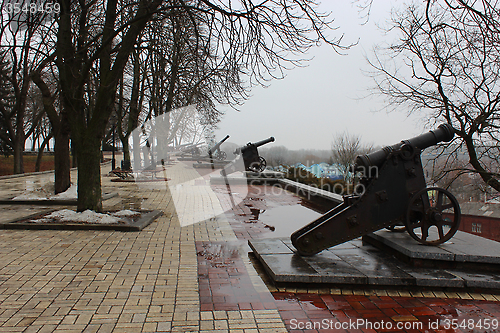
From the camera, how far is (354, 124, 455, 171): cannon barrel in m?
4.41

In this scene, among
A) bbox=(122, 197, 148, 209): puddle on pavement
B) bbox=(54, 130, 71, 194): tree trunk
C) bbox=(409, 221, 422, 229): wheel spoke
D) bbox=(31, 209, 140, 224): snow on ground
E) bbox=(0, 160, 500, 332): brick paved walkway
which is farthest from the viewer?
bbox=(54, 130, 71, 194): tree trunk

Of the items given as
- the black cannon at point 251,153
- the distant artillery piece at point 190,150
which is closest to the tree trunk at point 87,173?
the black cannon at point 251,153

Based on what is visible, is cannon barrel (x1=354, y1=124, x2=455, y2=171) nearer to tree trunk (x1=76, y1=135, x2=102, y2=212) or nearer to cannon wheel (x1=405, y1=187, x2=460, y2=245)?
cannon wheel (x1=405, y1=187, x2=460, y2=245)

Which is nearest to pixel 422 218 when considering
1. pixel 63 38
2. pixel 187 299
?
pixel 187 299

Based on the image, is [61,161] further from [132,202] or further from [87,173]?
[87,173]

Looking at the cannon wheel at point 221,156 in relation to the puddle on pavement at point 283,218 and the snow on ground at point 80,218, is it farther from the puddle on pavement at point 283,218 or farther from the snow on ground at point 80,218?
the snow on ground at point 80,218

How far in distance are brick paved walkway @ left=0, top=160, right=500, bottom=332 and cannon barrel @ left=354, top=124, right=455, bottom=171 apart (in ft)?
5.04

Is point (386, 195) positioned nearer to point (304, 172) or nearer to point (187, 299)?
point (187, 299)

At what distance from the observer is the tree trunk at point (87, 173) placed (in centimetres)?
746

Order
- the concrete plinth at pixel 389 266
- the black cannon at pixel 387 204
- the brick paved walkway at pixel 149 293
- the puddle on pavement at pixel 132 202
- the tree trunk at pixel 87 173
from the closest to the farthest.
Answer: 1. the brick paved walkway at pixel 149 293
2. the concrete plinth at pixel 389 266
3. the black cannon at pixel 387 204
4. the tree trunk at pixel 87 173
5. the puddle on pavement at pixel 132 202

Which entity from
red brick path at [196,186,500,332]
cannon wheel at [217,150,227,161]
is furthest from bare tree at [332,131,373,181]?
red brick path at [196,186,500,332]

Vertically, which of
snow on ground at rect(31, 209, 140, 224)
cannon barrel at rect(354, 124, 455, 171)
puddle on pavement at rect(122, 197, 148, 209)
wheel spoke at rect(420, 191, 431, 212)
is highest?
cannon barrel at rect(354, 124, 455, 171)

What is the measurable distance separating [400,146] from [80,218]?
19.7 feet

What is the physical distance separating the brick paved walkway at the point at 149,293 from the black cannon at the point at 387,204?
0.75m
